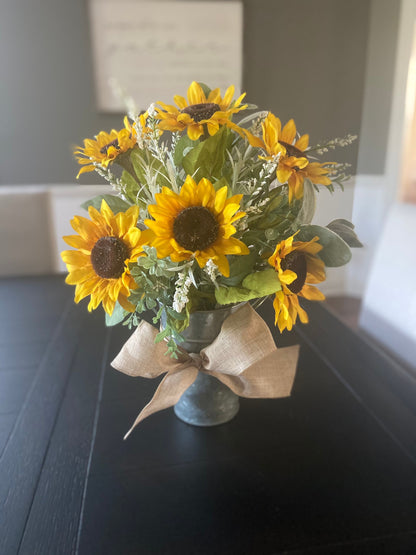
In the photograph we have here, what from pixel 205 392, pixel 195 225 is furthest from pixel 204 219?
pixel 205 392

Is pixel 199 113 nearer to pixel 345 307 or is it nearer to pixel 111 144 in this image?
pixel 111 144

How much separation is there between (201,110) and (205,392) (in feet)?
1.24

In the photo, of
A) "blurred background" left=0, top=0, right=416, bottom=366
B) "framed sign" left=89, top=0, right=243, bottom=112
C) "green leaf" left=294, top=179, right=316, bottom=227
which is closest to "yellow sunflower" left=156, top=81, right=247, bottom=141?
"green leaf" left=294, top=179, right=316, bottom=227

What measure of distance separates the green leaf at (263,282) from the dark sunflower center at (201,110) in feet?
0.63

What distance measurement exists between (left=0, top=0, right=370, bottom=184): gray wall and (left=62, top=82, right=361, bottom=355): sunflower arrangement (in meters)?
1.80

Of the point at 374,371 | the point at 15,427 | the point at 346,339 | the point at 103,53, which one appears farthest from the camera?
the point at 103,53

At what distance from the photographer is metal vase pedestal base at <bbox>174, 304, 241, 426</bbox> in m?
0.53

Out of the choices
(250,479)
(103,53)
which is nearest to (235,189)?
(250,479)

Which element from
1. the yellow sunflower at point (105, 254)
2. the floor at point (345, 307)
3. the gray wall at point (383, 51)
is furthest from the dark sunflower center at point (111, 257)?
the gray wall at point (383, 51)

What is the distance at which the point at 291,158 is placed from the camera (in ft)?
1.48

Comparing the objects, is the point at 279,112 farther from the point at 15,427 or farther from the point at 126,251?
the point at 15,427

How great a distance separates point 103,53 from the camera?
6.97 ft

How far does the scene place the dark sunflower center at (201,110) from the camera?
1.51 ft

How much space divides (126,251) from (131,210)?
47 millimetres
